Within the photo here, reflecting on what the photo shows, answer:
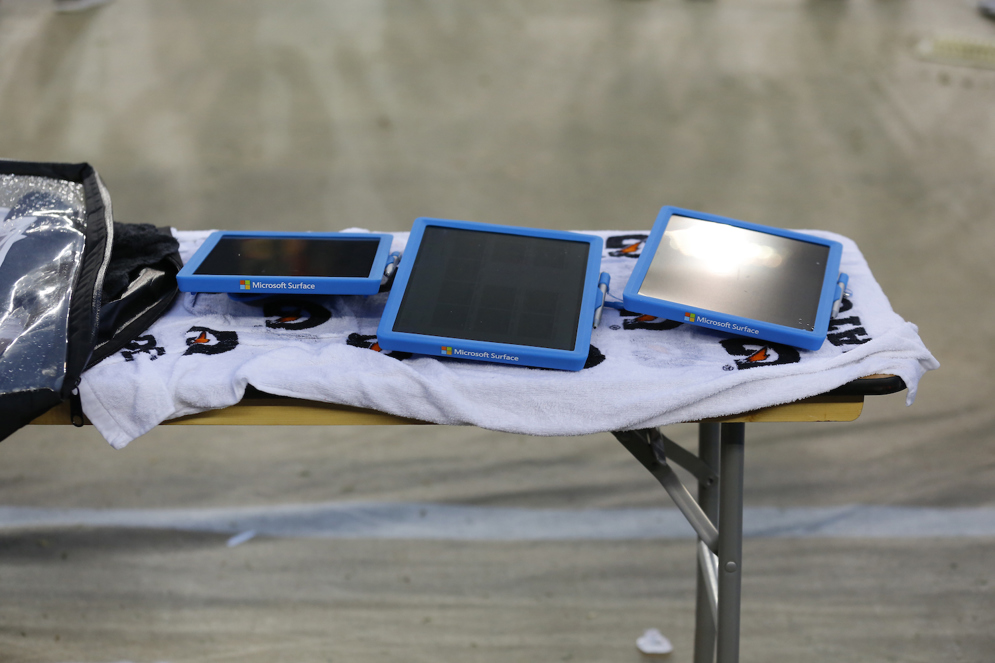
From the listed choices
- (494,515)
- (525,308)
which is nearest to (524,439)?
(494,515)

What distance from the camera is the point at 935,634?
5.18ft

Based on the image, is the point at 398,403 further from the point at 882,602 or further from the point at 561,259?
the point at 882,602

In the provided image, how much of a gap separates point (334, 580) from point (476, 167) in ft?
7.19

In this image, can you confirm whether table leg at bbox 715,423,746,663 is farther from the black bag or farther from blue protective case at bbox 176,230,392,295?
the black bag

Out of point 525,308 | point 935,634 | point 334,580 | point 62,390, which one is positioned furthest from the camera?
point 334,580

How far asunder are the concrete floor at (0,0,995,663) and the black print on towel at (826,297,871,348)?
0.76 m

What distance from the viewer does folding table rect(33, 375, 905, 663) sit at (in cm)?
97

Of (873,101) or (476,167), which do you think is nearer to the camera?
(476,167)

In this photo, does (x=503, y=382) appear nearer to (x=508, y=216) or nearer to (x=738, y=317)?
(x=738, y=317)

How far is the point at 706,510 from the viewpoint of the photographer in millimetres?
1367

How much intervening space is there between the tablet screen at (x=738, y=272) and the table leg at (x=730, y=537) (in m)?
0.16

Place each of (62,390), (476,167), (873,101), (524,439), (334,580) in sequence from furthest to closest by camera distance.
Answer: (873,101)
(476,167)
(524,439)
(334,580)
(62,390)

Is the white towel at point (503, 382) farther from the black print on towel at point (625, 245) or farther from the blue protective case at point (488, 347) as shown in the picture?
the black print on towel at point (625, 245)

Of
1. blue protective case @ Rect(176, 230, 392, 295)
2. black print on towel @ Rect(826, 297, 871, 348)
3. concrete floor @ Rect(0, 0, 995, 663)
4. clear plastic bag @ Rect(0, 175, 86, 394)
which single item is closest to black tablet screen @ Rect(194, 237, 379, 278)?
blue protective case @ Rect(176, 230, 392, 295)
